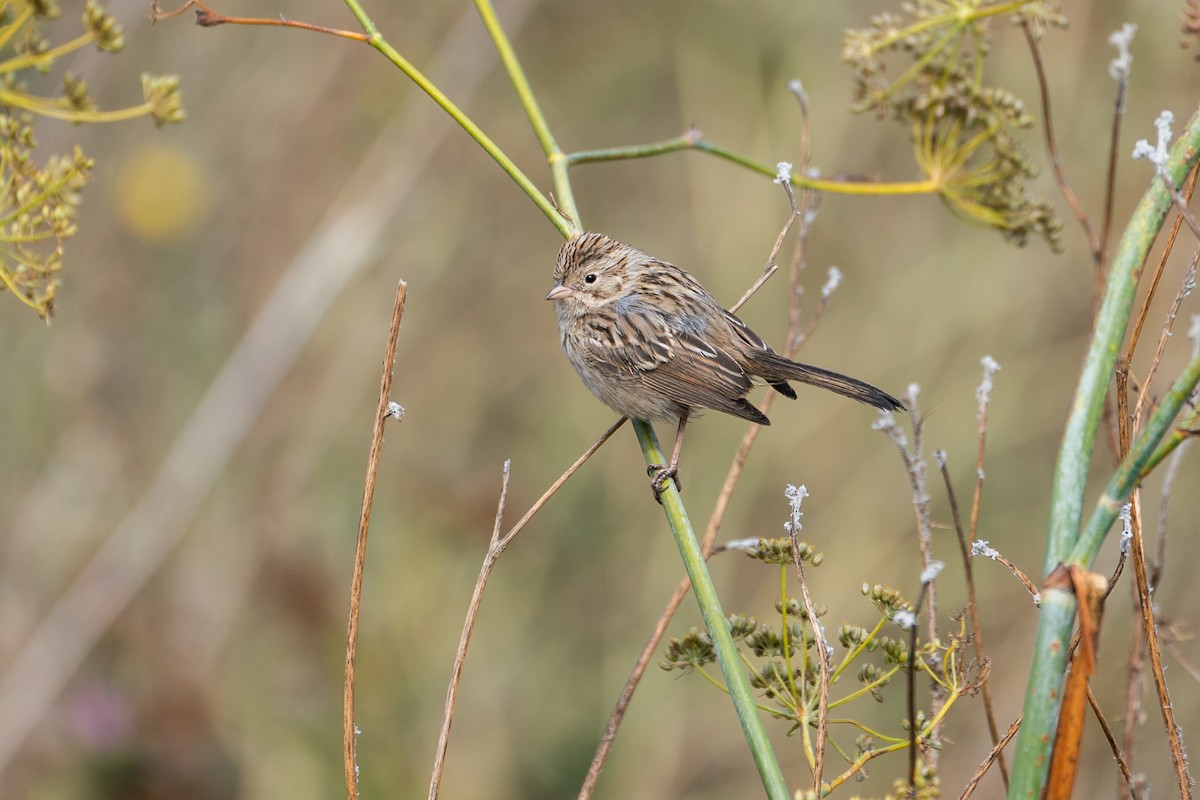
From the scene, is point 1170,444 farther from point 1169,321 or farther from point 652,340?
point 652,340

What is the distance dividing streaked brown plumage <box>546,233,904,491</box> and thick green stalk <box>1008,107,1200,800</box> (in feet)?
6.66

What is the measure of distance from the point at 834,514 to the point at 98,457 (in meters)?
3.63

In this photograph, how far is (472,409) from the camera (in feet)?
20.0

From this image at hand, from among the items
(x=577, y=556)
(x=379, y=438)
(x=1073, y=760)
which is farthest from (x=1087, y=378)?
(x=577, y=556)

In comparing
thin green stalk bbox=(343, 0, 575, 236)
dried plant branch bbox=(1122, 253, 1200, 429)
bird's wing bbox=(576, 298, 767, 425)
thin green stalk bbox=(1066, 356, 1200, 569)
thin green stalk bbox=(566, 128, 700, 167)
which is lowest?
thin green stalk bbox=(1066, 356, 1200, 569)

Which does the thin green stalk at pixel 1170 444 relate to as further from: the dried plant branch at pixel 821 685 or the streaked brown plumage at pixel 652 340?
the streaked brown plumage at pixel 652 340

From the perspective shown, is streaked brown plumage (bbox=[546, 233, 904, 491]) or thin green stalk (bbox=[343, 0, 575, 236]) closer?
thin green stalk (bbox=[343, 0, 575, 236])

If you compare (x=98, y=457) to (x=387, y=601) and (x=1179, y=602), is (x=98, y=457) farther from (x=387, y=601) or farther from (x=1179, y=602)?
(x=1179, y=602)

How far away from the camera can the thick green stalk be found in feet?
4.38

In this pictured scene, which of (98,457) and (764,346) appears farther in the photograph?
(98,457)

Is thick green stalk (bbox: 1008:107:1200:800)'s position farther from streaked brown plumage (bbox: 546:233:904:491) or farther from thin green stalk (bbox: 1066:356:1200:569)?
streaked brown plumage (bbox: 546:233:904:491)

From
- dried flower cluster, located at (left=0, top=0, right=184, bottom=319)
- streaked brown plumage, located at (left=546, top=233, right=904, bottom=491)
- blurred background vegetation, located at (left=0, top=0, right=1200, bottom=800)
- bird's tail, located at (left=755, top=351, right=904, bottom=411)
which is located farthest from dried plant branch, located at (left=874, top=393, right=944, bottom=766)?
blurred background vegetation, located at (left=0, top=0, right=1200, bottom=800)

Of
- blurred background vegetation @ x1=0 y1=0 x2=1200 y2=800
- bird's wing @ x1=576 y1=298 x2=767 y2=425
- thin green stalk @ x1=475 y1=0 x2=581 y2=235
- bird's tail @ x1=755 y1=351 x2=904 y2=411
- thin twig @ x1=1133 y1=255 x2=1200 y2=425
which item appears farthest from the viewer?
blurred background vegetation @ x1=0 y1=0 x2=1200 y2=800

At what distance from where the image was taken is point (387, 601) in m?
4.94
